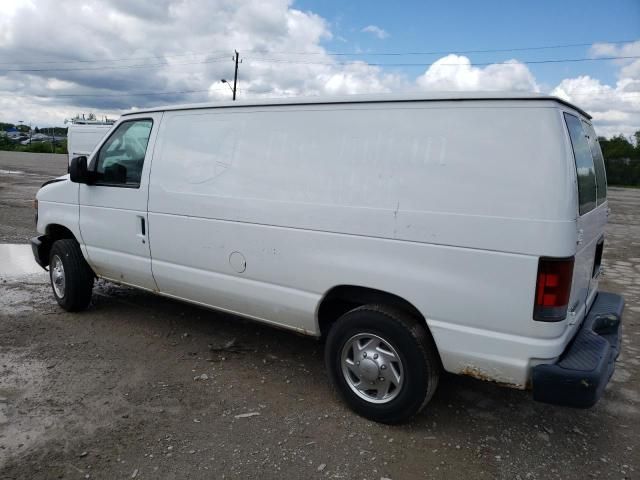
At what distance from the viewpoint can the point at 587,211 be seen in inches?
120

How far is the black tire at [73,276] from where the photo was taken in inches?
202

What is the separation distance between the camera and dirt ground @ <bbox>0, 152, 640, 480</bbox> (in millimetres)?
2922

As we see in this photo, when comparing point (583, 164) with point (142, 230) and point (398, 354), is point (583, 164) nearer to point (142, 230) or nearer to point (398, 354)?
point (398, 354)

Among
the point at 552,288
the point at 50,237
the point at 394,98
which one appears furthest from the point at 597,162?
the point at 50,237

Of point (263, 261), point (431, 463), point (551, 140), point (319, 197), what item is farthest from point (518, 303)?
point (263, 261)

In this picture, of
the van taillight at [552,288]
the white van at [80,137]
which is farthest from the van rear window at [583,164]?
the white van at [80,137]

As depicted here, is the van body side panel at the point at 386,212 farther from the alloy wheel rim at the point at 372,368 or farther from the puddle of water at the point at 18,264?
the puddle of water at the point at 18,264

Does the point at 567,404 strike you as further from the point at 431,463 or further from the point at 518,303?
the point at 431,463

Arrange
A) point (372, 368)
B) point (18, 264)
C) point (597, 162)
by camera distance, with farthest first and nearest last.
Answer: point (18, 264) < point (597, 162) < point (372, 368)

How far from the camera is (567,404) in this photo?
272 cm

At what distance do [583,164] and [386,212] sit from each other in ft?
3.95

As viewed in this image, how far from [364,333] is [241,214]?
1.23 metres

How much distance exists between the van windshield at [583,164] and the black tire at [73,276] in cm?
446

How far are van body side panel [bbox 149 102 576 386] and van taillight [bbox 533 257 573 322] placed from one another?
0.05 meters
